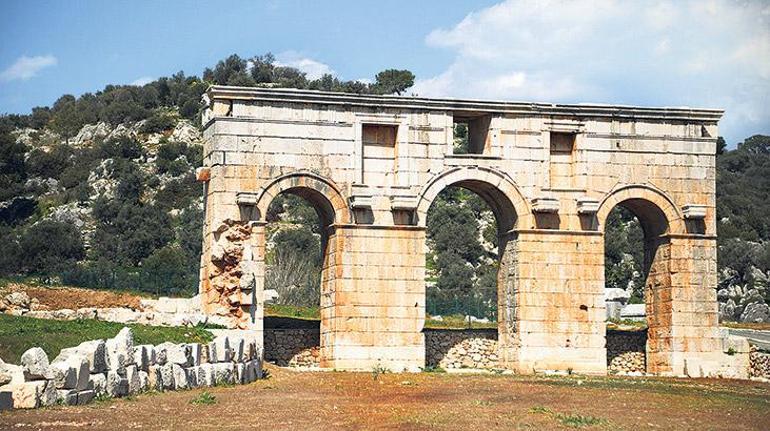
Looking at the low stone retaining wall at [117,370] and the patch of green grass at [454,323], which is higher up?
the patch of green grass at [454,323]

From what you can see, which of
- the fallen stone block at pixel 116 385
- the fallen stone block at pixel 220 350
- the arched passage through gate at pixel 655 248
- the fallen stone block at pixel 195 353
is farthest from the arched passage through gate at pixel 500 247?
the fallen stone block at pixel 116 385

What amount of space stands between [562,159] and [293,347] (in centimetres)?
923

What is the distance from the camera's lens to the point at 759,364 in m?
38.5

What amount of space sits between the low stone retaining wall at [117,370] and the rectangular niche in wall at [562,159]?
39.4 feet

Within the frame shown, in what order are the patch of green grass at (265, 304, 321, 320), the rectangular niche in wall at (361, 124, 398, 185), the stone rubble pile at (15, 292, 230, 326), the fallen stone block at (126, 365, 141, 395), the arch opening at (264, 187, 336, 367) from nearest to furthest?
1. the fallen stone block at (126, 365, 141, 395)
2. the stone rubble pile at (15, 292, 230, 326)
3. the rectangular niche in wall at (361, 124, 398, 185)
4. the arch opening at (264, 187, 336, 367)
5. the patch of green grass at (265, 304, 321, 320)

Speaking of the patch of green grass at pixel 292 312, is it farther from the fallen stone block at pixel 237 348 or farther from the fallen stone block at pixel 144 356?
the fallen stone block at pixel 144 356

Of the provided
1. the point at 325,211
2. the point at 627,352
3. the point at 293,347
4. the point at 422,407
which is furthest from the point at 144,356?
the point at 627,352

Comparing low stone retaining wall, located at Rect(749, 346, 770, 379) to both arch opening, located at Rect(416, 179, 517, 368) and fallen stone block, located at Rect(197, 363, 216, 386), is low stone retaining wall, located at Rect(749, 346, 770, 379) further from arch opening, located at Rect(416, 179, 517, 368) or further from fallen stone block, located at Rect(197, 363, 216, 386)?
fallen stone block, located at Rect(197, 363, 216, 386)

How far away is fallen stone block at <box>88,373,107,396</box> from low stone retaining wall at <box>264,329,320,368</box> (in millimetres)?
14560

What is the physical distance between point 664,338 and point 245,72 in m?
53.4

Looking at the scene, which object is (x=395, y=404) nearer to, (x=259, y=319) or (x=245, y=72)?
(x=259, y=319)

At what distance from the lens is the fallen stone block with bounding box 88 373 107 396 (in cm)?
2160

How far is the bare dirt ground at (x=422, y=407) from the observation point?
20172mm

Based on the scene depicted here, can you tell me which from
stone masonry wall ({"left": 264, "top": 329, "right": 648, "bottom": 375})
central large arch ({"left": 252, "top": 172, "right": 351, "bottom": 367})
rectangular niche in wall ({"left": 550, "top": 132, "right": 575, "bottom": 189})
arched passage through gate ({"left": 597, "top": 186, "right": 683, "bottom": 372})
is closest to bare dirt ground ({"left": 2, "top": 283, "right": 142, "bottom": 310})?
stone masonry wall ({"left": 264, "top": 329, "right": 648, "bottom": 375})
